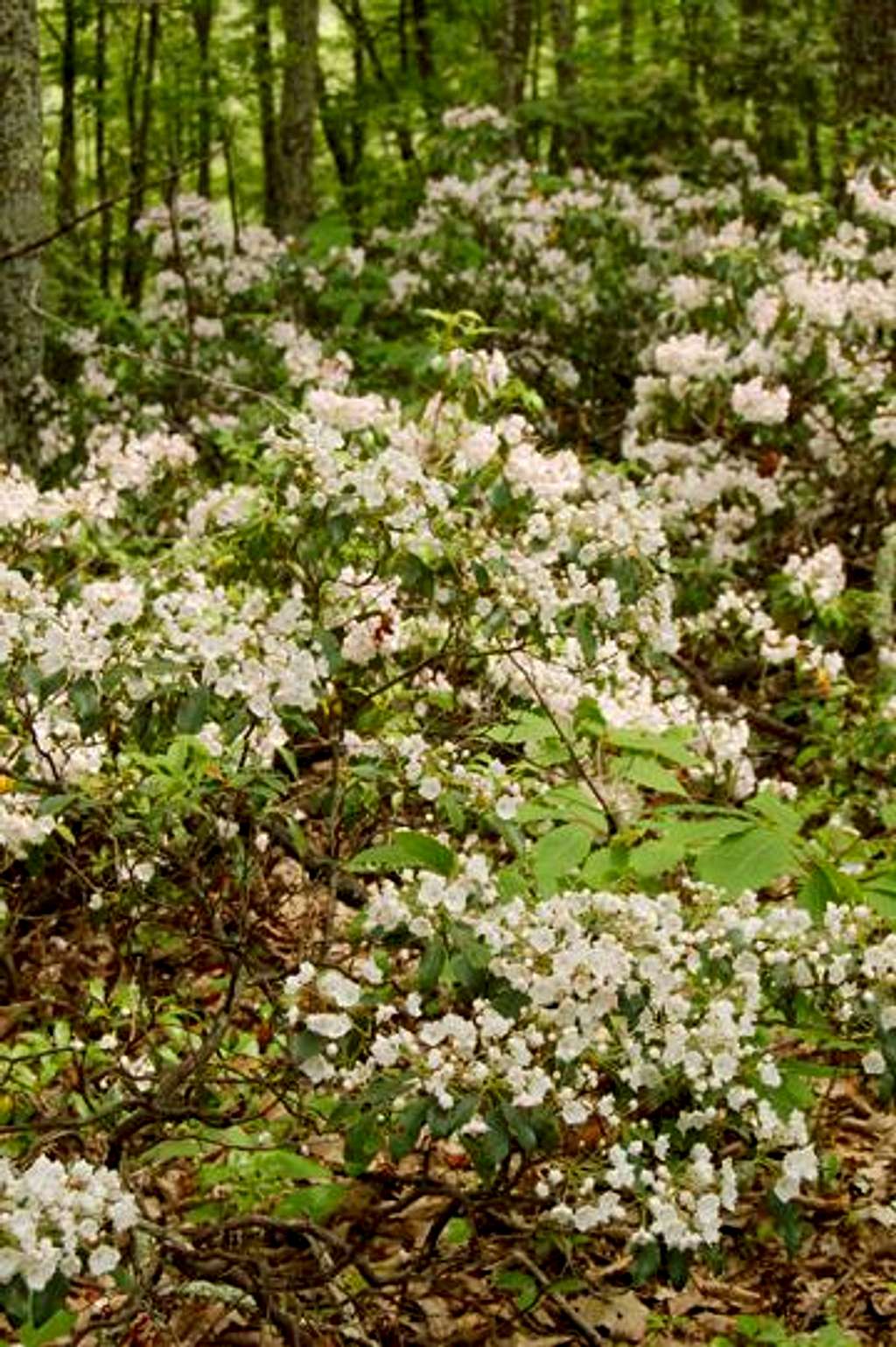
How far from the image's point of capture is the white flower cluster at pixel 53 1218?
1999mm

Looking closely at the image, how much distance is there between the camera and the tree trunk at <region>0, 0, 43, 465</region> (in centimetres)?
650

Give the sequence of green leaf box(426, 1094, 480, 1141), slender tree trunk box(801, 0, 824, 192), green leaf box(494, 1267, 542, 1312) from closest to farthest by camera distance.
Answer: green leaf box(426, 1094, 480, 1141), green leaf box(494, 1267, 542, 1312), slender tree trunk box(801, 0, 824, 192)

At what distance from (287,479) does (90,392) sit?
181 inches

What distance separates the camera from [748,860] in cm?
240

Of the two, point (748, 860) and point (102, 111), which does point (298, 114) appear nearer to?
point (102, 111)

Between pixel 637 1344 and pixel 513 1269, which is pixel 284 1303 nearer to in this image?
pixel 513 1269

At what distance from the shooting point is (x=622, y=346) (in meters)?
8.23

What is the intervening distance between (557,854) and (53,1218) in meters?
0.95

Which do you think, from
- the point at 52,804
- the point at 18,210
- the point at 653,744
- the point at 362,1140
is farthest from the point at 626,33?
the point at 362,1140

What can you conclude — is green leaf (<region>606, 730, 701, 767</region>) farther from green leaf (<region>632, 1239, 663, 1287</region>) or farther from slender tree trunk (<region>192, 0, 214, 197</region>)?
slender tree trunk (<region>192, 0, 214, 197</region>)

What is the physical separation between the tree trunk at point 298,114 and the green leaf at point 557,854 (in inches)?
354

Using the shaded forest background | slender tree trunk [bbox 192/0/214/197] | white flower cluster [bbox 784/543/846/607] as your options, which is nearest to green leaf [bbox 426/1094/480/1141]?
white flower cluster [bbox 784/543/846/607]

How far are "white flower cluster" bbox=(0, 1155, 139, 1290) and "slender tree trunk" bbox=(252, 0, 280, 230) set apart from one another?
9.95 meters

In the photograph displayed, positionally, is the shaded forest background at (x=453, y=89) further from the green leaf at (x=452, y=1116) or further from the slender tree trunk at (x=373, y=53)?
the green leaf at (x=452, y=1116)
